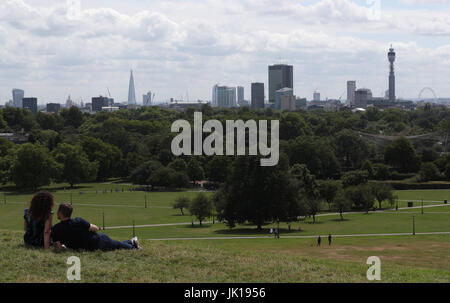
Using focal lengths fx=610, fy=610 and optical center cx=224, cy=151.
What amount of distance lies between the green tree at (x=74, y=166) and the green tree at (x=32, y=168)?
206 cm

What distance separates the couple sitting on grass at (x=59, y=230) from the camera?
13.1m

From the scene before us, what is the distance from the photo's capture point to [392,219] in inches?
2199

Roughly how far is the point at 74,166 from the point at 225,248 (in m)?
78.1

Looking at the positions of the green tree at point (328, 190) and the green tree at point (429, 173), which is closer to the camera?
the green tree at point (328, 190)

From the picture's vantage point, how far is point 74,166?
309 feet

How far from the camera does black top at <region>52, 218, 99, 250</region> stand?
1365cm

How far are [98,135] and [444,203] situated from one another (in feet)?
293

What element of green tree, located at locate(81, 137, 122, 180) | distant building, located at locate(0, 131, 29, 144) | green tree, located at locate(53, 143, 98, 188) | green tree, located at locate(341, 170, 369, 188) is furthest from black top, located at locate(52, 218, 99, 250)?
distant building, located at locate(0, 131, 29, 144)

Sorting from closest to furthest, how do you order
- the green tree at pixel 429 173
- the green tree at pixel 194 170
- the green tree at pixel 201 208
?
1. the green tree at pixel 201 208
2. the green tree at pixel 429 173
3. the green tree at pixel 194 170

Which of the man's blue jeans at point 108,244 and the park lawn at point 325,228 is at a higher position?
the man's blue jeans at point 108,244

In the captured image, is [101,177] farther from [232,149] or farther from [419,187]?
[419,187]

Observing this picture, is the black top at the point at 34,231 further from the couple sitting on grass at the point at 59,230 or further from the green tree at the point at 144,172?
the green tree at the point at 144,172

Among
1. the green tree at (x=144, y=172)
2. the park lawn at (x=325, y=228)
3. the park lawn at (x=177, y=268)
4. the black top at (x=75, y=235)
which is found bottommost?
the park lawn at (x=325, y=228)

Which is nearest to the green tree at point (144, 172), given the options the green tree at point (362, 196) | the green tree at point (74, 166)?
the green tree at point (74, 166)
